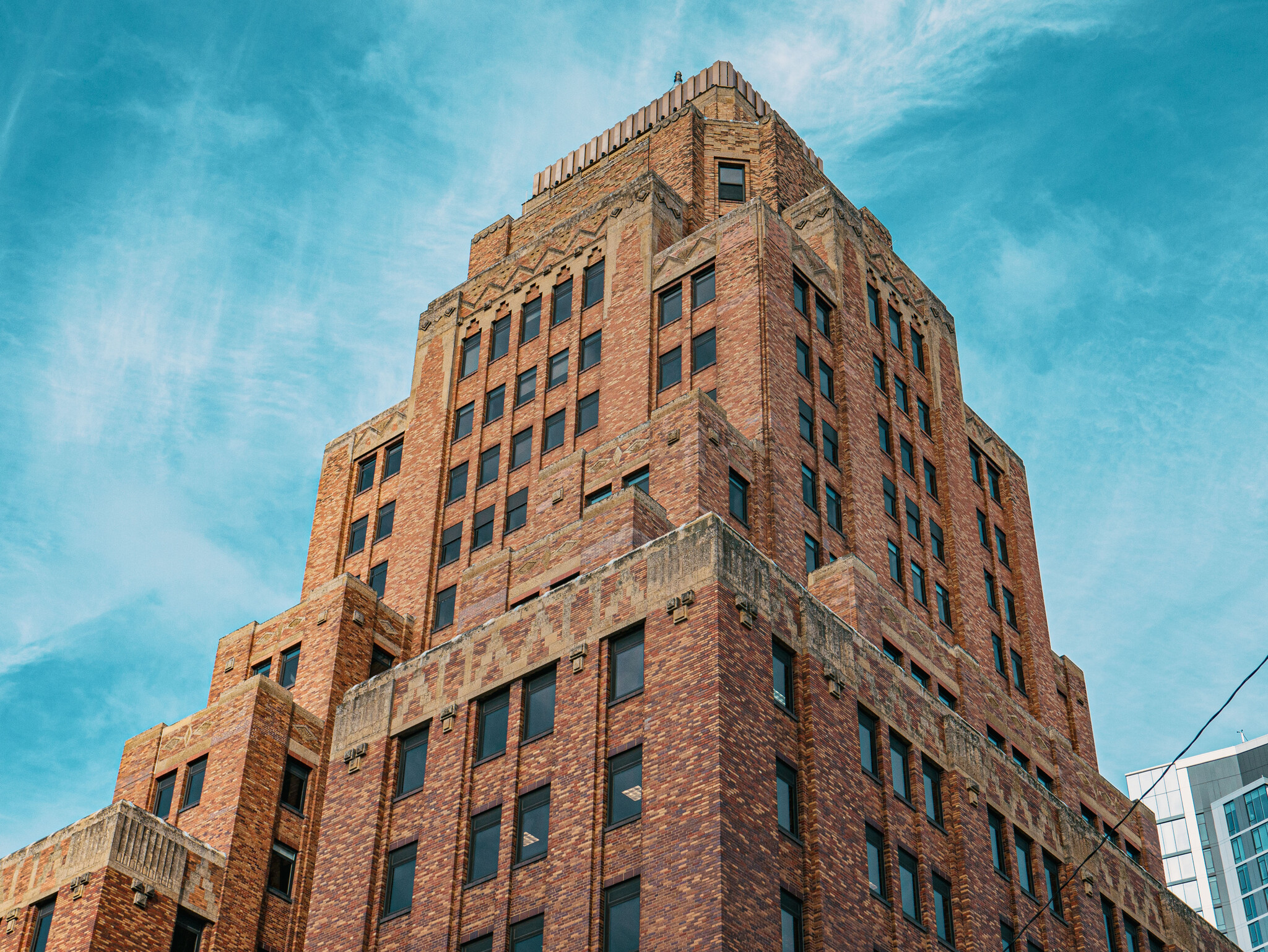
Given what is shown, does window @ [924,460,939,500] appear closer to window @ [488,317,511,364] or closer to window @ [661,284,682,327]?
window @ [661,284,682,327]

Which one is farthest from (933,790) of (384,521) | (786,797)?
(384,521)

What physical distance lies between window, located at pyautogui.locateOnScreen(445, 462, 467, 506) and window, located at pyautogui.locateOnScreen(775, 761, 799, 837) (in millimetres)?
27116

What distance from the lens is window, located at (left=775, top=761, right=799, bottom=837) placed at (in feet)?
140

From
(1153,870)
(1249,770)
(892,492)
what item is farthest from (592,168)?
(1249,770)

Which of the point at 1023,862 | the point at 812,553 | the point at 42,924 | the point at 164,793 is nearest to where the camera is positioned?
the point at 42,924

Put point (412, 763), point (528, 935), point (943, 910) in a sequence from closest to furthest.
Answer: point (528, 935) < point (943, 910) < point (412, 763)

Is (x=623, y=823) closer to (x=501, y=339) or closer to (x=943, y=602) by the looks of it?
(x=943, y=602)

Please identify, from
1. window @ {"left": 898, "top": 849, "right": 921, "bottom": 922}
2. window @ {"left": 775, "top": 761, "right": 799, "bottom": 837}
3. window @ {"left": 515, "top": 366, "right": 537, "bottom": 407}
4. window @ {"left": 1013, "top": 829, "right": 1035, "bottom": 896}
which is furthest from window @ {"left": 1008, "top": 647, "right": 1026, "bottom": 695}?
window @ {"left": 775, "top": 761, "right": 799, "bottom": 837}

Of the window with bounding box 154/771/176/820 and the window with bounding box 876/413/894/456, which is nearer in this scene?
the window with bounding box 154/771/176/820

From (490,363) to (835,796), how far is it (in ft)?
105

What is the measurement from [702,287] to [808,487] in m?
9.70

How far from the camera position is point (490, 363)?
2805 inches

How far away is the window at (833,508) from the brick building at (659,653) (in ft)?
1.03

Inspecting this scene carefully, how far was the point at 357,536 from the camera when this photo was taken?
73438mm
